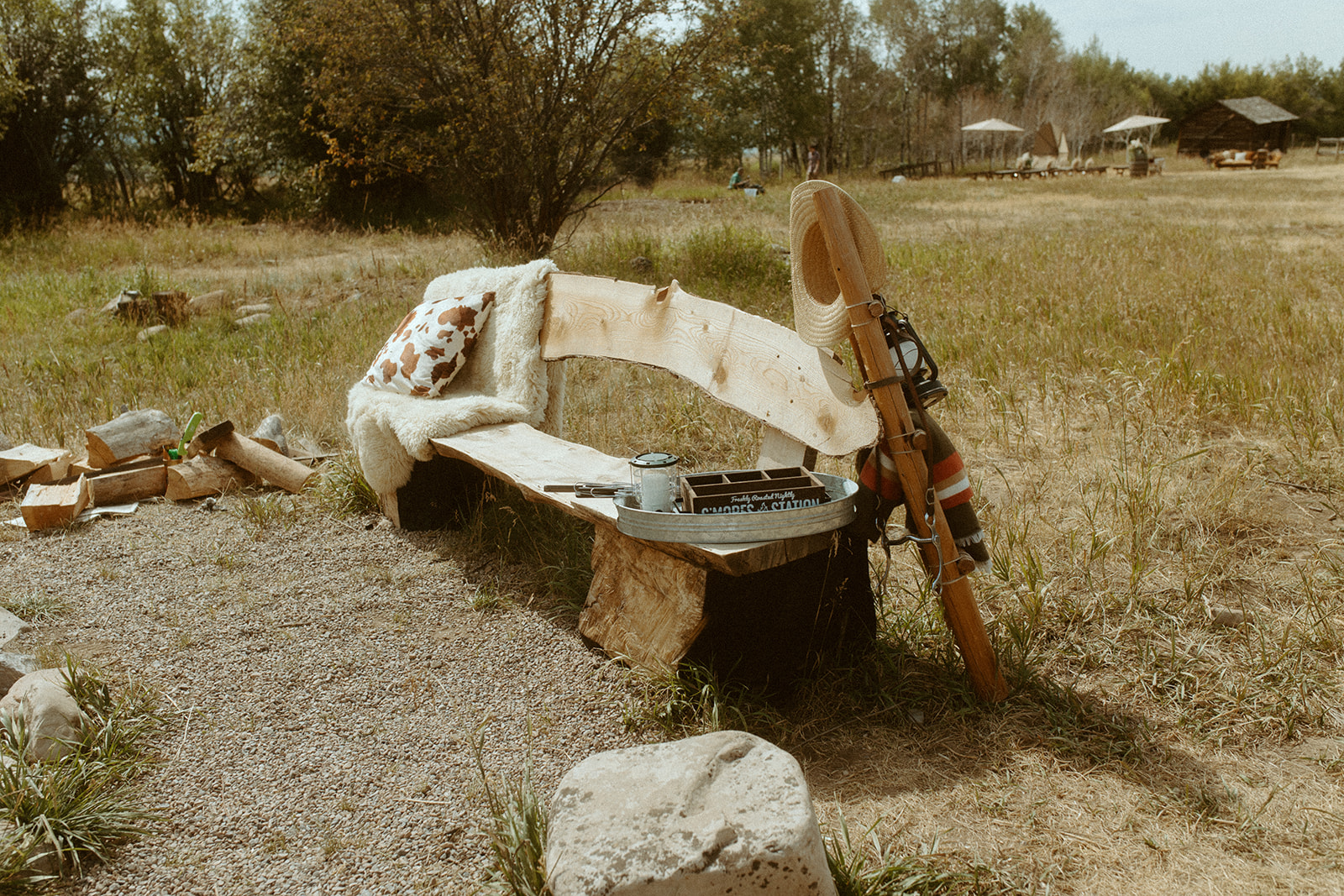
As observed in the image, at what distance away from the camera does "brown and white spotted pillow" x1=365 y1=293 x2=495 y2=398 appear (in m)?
3.95

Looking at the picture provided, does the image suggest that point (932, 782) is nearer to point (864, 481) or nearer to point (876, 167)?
point (864, 481)

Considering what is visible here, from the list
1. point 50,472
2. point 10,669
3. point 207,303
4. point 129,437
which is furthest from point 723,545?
point 207,303

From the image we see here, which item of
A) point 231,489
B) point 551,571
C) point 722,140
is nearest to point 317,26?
point 231,489

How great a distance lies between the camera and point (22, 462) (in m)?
4.54

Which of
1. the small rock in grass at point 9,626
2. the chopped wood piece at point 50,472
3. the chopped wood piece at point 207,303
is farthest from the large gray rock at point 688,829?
the chopped wood piece at point 207,303

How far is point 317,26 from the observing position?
26.8 feet

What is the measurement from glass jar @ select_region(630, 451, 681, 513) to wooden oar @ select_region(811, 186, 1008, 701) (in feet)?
1.89

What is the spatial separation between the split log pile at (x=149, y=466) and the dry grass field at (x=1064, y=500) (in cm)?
31

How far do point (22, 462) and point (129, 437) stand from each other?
52cm

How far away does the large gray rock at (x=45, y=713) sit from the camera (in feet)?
7.50

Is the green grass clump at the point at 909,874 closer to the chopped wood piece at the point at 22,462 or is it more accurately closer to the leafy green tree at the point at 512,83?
the chopped wood piece at the point at 22,462

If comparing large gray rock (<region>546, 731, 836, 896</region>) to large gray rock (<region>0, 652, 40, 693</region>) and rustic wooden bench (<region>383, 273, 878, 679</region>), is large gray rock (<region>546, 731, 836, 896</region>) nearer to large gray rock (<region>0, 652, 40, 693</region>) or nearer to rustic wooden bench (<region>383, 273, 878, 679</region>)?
rustic wooden bench (<region>383, 273, 878, 679</region>)

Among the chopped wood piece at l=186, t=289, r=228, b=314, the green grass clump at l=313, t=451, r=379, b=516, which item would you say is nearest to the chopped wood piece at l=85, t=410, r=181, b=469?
the green grass clump at l=313, t=451, r=379, b=516

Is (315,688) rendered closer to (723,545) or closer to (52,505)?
(723,545)
